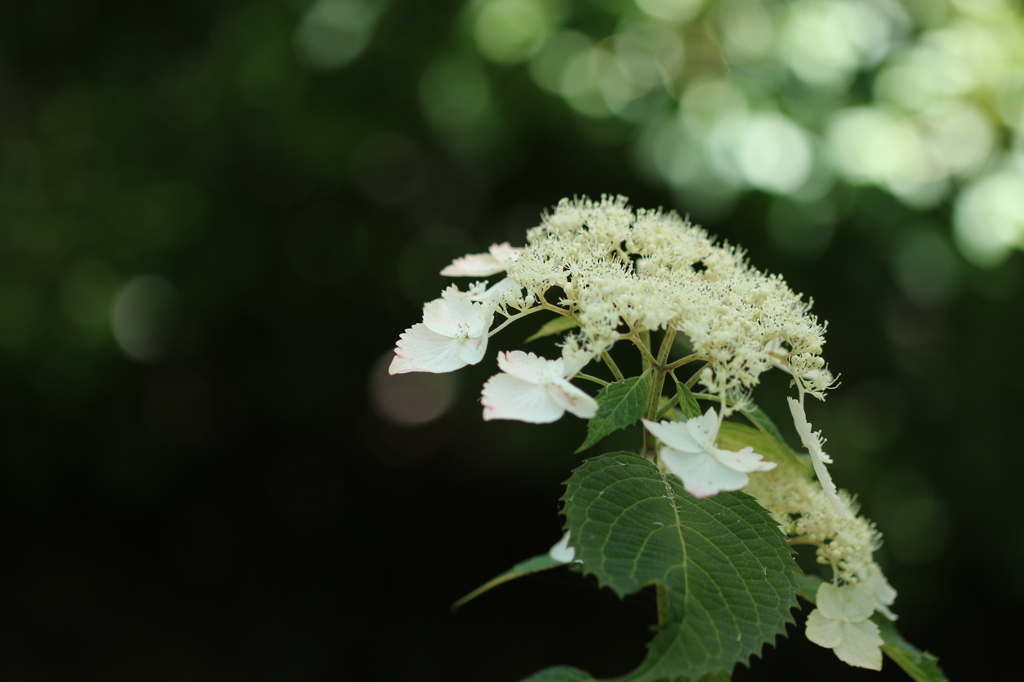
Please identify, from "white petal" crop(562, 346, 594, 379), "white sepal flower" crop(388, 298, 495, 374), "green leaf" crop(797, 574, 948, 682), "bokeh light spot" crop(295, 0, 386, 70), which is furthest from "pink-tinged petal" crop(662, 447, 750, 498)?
"bokeh light spot" crop(295, 0, 386, 70)

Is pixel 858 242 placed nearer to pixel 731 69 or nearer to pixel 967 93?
pixel 967 93

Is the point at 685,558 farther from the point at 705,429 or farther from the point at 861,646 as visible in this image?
the point at 861,646

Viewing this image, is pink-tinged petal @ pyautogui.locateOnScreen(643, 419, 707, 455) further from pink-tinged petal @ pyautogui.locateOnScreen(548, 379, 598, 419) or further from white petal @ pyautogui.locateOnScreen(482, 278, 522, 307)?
white petal @ pyautogui.locateOnScreen(482, 278, 522, 307)

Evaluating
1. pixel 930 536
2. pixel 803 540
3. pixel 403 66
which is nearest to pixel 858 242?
pixel 930 536

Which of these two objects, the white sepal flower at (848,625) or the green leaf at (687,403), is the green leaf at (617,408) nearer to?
the green leaf at (687,403)

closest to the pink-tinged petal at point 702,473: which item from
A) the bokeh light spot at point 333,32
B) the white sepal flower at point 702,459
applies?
the white sepal flower at point 702,459

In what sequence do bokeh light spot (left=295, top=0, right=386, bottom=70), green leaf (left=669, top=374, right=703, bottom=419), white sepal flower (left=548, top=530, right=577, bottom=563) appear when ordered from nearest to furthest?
green leaf (left=669, top=374, right=703, bottom=419) → white sepal flower (left=548, top=530, right=577, bottom=563) → bokeh light spot (left=295, top=0, right=386, bottom=70)

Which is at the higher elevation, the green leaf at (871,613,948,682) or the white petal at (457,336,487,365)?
the white petal at (457,336,487,365)
